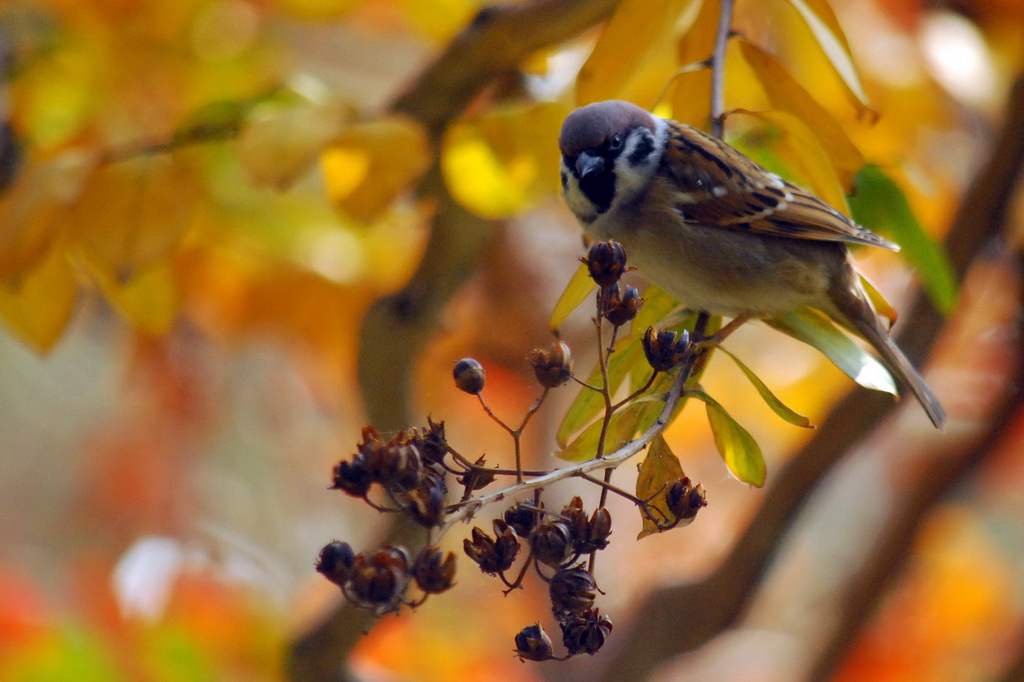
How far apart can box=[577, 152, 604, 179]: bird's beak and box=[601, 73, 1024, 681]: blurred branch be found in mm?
743

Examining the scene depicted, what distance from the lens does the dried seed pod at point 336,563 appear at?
778 mm

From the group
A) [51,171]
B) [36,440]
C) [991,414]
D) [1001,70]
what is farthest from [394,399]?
[36,440]

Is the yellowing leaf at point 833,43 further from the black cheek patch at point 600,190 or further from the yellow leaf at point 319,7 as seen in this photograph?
the yellow leaf at point 319,7

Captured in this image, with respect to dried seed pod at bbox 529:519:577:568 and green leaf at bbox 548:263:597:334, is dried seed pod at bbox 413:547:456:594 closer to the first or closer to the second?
dried seed pod at bbox 529:519:577:568

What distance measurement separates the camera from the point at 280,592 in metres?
3.33

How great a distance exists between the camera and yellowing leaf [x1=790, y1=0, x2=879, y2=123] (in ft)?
3.89

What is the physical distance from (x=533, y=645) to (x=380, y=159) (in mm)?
780

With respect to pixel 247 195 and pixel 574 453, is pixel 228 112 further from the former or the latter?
pixel 574 453

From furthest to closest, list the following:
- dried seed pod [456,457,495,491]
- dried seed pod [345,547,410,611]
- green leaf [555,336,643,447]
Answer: green leaf [555,336,643,447], dried seed pod [456,457,495,491], dried seed pod [345,547,410,611]

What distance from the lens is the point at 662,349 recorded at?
3.12 ft

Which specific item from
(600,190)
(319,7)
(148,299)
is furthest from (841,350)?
(319,7)

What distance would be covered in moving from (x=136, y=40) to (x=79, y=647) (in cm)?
139

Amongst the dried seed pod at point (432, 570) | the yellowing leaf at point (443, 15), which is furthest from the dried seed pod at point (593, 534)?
the yellowing leaf at point (443, 15)

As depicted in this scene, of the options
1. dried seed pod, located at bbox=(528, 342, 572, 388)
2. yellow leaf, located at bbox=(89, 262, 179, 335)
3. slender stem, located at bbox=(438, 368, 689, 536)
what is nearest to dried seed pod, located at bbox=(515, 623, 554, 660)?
slender stem, located at bbox=(438, 368, 689, 536)
